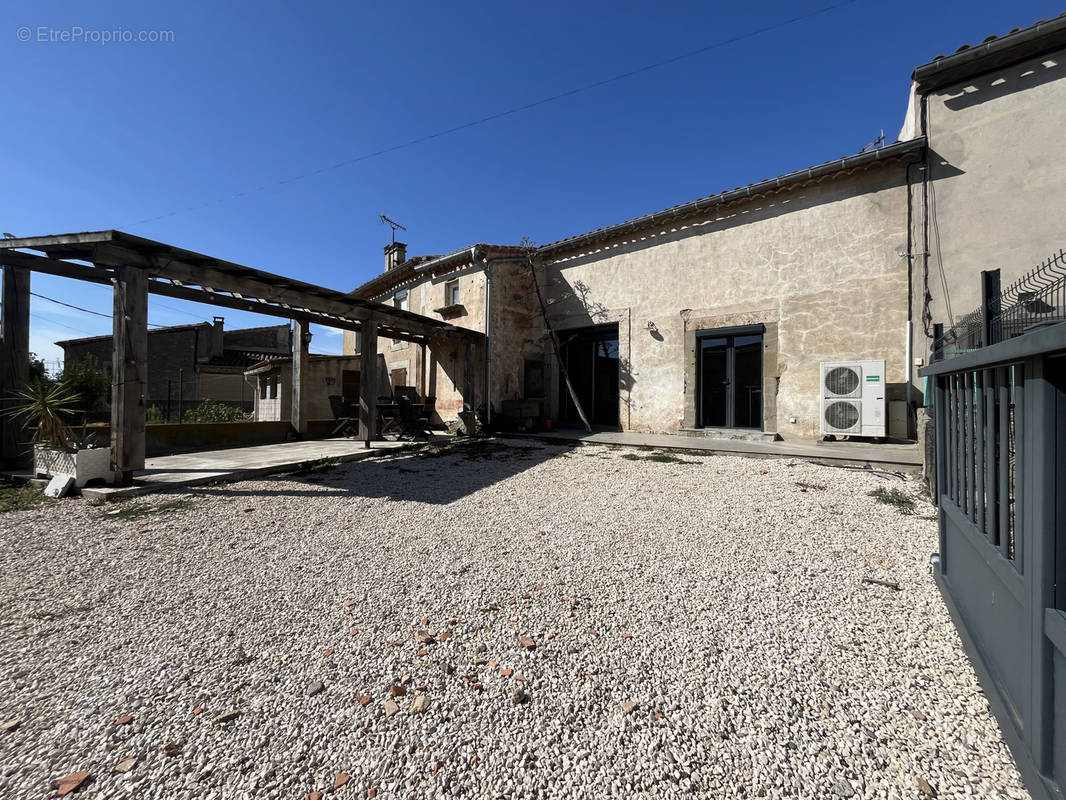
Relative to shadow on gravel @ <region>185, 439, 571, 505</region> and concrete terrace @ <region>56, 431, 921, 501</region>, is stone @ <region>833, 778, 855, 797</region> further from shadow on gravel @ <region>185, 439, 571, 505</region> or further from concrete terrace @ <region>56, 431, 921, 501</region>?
concrete terrace @ <region>56, 431, 921, 501</region>

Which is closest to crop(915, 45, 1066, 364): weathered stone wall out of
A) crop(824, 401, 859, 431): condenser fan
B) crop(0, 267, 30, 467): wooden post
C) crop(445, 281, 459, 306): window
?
crop(824, 401, 859, 431): condenser fan

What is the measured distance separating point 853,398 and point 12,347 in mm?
11810

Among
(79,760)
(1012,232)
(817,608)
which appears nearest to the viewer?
(79,760)

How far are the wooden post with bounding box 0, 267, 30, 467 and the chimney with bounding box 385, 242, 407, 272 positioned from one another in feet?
36.2

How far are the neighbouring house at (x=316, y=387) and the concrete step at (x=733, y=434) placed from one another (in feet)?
24.8

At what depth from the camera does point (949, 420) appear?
2268 mm

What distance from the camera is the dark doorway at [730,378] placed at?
8.45m

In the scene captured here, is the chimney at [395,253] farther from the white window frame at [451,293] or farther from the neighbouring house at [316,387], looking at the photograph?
the neighbouring house at [316,387]

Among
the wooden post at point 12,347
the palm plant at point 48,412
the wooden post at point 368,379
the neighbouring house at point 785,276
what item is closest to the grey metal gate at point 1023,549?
the neighbouring house at point 785,276

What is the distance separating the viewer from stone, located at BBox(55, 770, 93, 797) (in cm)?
117

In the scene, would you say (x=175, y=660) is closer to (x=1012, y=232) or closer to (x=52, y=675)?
(x=52, y=675)

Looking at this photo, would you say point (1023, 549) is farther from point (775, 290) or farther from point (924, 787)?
point (775, 290)

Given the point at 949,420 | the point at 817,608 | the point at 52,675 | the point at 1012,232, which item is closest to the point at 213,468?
the point at 52,675

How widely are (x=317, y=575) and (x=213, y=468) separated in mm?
4059
